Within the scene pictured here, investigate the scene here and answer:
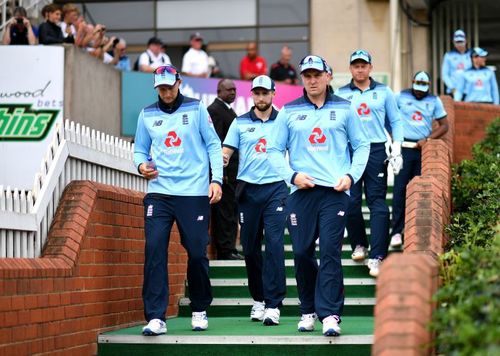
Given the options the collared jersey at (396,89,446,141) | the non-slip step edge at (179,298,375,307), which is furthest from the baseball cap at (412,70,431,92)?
the non-slip step edge at (179,298,375,307)

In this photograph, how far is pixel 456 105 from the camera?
63.4ft

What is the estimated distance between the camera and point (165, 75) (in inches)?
393

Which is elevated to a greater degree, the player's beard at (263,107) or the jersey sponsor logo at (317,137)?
the player's beard at (263,107)

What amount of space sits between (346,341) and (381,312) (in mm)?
2346

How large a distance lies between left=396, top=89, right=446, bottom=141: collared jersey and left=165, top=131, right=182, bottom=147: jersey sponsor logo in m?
5.45

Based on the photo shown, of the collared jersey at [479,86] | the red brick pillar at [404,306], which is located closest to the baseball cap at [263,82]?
the red brick pillar at [404,306]

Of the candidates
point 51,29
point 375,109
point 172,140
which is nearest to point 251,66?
point 51,29

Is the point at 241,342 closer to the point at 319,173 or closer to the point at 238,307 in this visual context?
the point at 319,173

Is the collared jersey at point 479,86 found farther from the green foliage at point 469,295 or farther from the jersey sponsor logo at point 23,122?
the green foliage at point 469,295

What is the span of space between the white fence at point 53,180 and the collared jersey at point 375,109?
2332 mm

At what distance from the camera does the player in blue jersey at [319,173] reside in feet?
30.6

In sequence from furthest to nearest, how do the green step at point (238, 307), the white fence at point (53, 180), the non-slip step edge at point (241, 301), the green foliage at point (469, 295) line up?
the green step at point (238, 307) → the non-slip step edge at point (241, 301) → the white fence at point (53, 180) → the green foliage at point (469, 295)

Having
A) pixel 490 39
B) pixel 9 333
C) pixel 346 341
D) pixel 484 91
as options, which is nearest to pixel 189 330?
pixel 346 341

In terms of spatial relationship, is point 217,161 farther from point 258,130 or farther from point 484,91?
point 484,91
